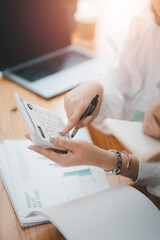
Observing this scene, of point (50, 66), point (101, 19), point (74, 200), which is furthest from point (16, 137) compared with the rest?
point (101, 19)

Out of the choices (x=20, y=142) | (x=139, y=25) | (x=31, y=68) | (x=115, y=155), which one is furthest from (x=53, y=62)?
(x=115, y=155)

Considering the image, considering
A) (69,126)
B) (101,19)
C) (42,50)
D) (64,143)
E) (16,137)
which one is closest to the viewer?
(64,143)

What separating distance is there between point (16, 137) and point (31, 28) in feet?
1.69

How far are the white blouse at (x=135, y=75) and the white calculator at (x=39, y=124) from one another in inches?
10.7

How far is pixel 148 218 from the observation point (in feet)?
1.71

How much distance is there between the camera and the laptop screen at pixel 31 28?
937 mm

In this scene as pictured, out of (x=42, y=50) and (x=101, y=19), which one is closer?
(x=42, y=50)

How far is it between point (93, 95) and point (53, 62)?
1.31 ft

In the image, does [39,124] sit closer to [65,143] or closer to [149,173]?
[65,143]

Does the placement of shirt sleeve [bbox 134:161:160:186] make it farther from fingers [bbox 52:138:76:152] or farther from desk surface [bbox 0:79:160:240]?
fingers [bbox 52:138:76:152]

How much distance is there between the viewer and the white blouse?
866mm

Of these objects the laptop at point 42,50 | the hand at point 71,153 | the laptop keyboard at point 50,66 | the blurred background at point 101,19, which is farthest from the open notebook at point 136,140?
the blurred background at point 101,19

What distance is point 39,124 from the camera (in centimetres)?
51

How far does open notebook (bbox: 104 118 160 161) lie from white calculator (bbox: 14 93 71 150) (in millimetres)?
148
